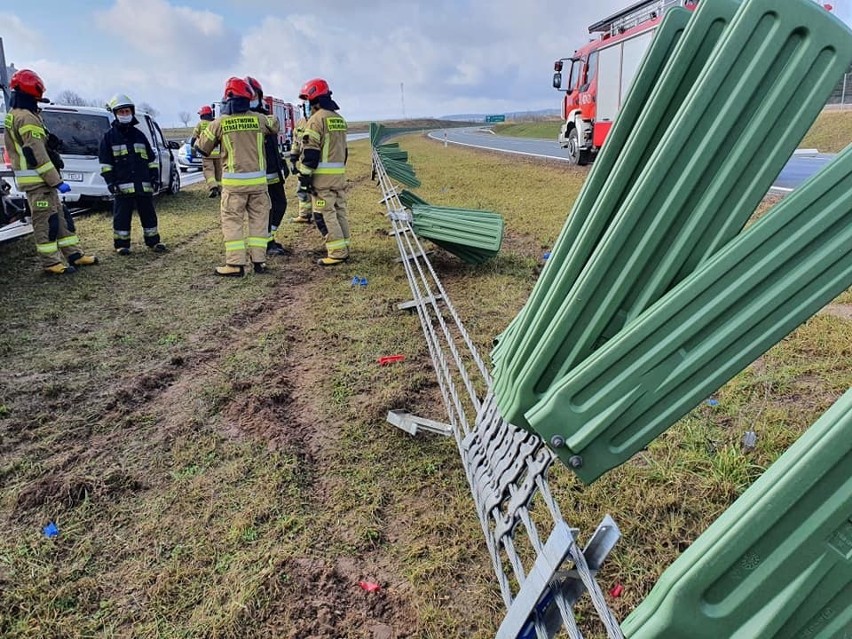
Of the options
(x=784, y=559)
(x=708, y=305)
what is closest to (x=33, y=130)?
(x=708, y=305)

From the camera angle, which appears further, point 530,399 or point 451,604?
point 451,604

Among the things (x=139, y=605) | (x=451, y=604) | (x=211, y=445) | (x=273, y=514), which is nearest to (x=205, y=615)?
(x=139, y=605)

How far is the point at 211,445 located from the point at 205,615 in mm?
1174

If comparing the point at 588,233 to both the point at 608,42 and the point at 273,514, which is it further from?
the point at 608,42

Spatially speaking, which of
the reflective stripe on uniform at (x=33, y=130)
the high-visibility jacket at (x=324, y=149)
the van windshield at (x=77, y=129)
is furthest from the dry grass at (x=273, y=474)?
the van windshield at (x=77, y=129)

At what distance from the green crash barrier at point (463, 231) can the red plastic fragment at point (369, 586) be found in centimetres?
429

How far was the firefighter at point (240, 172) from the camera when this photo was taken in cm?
620

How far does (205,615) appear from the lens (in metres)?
2.11

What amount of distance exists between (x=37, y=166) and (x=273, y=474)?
5.16 m

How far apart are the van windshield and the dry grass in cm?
574

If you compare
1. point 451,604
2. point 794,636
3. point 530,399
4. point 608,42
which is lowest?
point 451,604

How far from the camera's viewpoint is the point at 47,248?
6.48m

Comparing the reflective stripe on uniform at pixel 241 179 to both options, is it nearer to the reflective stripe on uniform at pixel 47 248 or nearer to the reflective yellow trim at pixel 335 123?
the reflective yellow trim at pixel 335 123

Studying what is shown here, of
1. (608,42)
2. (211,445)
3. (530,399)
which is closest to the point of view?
(530,399)
